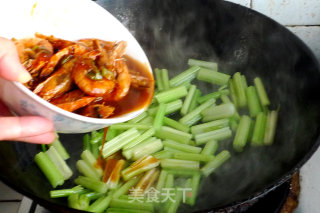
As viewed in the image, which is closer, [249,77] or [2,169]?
[2,169]

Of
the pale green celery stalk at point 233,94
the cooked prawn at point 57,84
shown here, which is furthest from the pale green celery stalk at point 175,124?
the cooked prawn at point 57,84

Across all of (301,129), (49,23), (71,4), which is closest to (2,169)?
(49,23)

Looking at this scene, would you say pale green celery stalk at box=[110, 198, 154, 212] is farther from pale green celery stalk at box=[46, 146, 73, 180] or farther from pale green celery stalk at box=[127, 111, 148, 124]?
pale green celery stalk at box=[127, 111, 148, 124]

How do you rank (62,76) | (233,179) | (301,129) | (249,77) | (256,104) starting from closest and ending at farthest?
(62,76) → (301,129) → (233,179) → (256,104) → (249,77)

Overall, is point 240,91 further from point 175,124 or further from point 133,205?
point 133,205

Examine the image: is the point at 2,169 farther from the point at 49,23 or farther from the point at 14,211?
the point at 49,23

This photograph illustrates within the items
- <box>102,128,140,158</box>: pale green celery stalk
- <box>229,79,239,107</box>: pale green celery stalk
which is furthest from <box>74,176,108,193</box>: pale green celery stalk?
<box>229,79,239,107</box>: pale green celery stalk

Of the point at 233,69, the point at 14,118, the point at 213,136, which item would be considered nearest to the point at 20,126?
the point at 14,118
